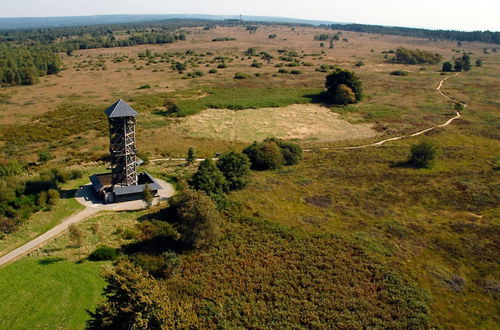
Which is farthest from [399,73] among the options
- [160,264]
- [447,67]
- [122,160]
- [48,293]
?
[48,293]

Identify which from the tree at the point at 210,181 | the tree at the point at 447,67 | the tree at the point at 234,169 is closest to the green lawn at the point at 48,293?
the tree at the point at 210,181

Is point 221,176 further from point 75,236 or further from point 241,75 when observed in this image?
point 241,75

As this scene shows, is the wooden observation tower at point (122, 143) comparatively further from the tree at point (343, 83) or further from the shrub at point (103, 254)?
the tree at point (343, 83)

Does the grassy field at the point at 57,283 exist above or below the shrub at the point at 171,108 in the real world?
below

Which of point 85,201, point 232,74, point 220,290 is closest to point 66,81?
point 232,74

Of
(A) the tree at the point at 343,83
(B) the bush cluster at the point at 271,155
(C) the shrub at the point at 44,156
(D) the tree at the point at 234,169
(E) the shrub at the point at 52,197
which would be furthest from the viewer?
(A) the tree at the point at 343,83

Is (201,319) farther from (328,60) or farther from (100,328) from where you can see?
(328,60)
